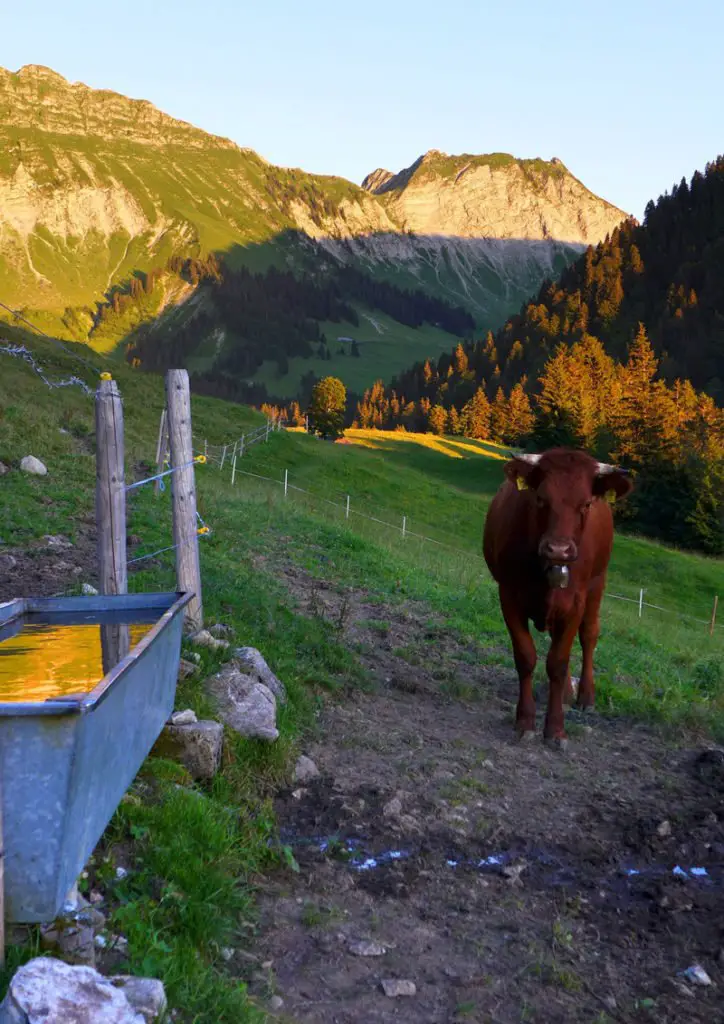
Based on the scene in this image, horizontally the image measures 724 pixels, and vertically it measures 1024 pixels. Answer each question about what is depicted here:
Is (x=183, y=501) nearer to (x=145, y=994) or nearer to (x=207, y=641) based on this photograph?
(x=207, y=641)

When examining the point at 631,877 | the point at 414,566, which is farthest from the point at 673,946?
the point at 414,566

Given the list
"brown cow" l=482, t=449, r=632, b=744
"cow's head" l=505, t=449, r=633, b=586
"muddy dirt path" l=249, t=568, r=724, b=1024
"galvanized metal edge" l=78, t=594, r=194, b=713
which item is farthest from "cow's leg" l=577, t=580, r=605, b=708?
"galvanized metal edge" l=78, t=594, r=194, b=713

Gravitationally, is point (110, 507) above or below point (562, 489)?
below

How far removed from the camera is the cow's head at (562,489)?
7.84 metres

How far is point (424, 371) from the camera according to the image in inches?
5935

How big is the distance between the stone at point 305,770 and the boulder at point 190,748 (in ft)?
3.21

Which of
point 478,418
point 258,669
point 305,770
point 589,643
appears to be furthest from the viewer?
point 478,418

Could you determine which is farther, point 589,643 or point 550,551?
point 589,643

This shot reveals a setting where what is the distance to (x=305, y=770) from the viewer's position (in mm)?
6973

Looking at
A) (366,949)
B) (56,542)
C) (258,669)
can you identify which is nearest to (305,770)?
(258,669)

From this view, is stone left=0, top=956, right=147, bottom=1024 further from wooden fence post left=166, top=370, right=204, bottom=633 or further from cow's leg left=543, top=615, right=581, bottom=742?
cow's leg left=543, top=615, right=581, bottom=742

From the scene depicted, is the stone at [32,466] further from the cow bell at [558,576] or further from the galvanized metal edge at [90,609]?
the cow bell at [558,576]

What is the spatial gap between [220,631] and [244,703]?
1.83 meters

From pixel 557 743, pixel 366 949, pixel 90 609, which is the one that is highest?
pixel 90 609
